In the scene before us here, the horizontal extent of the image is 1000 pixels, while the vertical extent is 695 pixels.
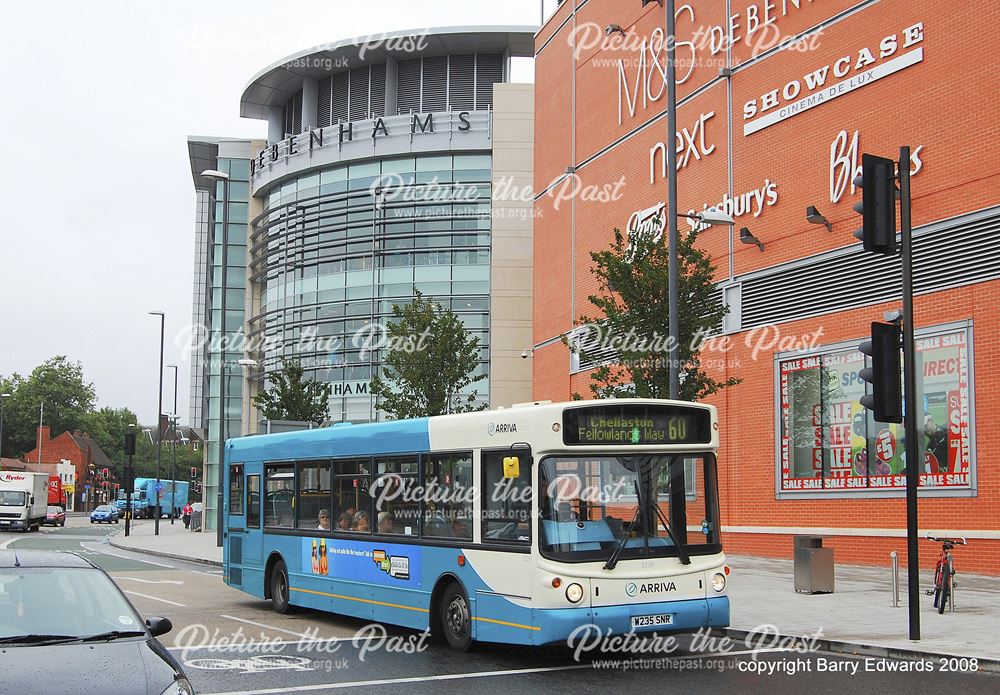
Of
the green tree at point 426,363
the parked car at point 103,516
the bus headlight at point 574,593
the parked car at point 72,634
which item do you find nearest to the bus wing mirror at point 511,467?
the bus headlight at point 574,593

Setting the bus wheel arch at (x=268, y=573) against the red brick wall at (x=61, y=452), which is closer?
the bus wheel arch at (x=268, y=573)

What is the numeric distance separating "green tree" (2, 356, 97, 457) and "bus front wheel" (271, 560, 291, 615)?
119454mm

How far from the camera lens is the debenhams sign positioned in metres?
52.5

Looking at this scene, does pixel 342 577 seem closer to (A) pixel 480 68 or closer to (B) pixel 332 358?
(B) pixel 332 358

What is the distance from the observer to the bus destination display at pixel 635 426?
11320mm

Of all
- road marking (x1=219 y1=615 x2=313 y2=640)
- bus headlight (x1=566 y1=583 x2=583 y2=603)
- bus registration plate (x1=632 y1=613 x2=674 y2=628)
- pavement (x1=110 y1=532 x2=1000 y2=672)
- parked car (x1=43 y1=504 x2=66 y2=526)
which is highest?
bus headlight (x1=566 y1=583 x2=583 y2=603)

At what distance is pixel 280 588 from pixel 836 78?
15299 mm

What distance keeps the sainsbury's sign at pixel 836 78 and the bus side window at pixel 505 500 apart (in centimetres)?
1392

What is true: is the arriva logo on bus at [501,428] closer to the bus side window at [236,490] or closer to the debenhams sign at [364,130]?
the bus side window at [236,490]

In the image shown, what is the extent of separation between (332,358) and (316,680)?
4371 cm

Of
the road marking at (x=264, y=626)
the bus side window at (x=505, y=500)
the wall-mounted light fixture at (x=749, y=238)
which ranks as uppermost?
the wall-mounted light fixture at (x=749, y=238)

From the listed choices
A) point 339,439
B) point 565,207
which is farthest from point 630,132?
point 339,439

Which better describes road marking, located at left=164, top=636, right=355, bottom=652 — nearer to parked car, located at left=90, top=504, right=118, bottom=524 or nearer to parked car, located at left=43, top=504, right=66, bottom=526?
parked car, located at left=43, top=504, right=66, bottom=526

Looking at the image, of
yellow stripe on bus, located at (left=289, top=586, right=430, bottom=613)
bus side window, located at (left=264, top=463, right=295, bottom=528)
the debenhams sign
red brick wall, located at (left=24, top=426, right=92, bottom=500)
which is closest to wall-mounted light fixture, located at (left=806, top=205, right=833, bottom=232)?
bus side window, located at (left=264, top=463, right=295, bottom=528)
